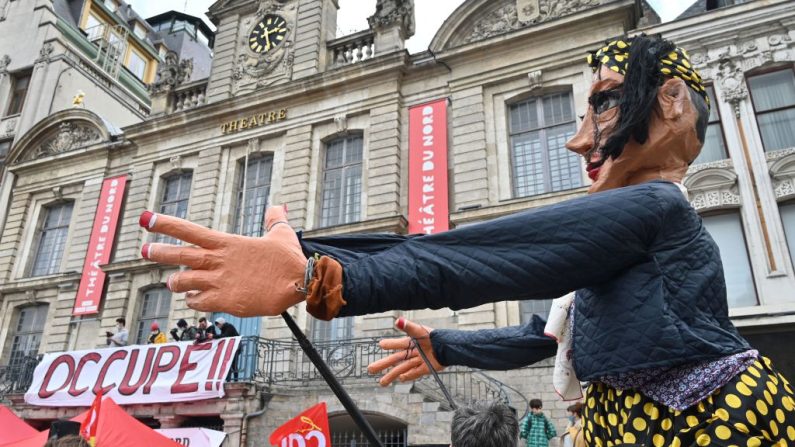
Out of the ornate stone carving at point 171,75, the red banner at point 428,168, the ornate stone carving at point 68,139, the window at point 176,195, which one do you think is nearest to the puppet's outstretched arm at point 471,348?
the red banner at point 428,168

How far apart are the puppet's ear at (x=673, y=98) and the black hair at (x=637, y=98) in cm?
3

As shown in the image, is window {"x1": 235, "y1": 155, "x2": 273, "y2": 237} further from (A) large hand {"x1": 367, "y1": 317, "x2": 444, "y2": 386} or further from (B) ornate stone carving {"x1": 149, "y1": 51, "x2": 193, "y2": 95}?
(A) large hand {"x1": 367, "y1": 317, "x2": 444, "y2": 386}

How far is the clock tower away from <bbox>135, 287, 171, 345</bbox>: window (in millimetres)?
6914

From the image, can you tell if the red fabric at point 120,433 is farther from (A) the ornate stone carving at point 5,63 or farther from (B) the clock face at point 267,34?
(A) the ornate stone carving at point 5,63

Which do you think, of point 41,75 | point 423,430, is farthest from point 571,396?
point 41,75

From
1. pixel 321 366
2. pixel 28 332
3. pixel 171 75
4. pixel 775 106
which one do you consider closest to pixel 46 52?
pixel 171 75

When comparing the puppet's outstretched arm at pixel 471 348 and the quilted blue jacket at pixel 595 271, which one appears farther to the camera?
the puppet's outstretched arm at pixel 471 348

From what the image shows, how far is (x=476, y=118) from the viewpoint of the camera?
50.5ft

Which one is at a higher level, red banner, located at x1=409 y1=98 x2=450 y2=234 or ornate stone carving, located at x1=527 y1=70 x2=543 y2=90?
ornate stone carving, located at x1=527 y1=70 x2=543 y2=90

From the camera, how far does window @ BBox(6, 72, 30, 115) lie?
25.6 meters

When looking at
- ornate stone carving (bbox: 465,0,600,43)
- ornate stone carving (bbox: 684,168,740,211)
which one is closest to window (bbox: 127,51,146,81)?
ornate stone carving (bbox: 465,0,600,43)

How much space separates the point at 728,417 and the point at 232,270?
132 cm

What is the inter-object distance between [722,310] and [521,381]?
36.7ft

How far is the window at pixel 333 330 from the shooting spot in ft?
49.8
